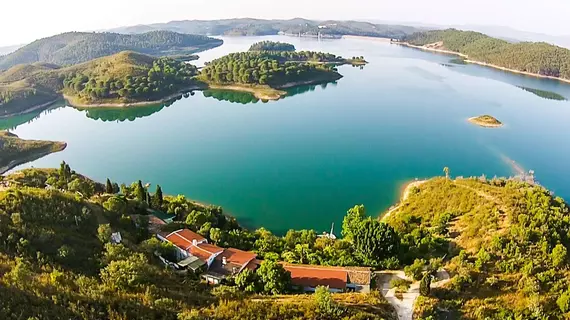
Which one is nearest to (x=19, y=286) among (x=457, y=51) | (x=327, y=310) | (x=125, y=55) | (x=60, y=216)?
(x=60, y=216)

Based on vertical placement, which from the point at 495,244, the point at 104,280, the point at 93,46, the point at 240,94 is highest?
the point at 93,46

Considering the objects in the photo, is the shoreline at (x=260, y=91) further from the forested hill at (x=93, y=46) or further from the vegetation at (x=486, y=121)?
the forested hill at (x=93, y=46)

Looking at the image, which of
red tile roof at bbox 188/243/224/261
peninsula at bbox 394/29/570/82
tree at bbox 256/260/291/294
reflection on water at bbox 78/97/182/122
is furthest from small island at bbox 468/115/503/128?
peninsula at bbox 394/29/570/82

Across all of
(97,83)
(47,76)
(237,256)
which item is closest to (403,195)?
(237,256)

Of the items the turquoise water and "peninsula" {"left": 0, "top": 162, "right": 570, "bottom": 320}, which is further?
the turquoise water

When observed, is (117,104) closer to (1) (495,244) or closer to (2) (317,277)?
(2) (317,277)

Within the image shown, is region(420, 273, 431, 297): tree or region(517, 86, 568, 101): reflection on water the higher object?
region(517, 86, 568, 101): reflection on water

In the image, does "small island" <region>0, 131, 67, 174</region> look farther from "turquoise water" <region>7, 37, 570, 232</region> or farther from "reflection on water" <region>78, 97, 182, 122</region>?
"reflection on water" <region>78, 97, 182, 122</region>
